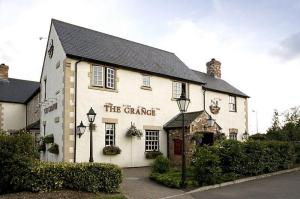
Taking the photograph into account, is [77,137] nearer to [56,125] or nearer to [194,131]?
[56,125]

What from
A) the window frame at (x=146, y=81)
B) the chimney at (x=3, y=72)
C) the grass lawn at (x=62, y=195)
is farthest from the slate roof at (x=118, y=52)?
the chimney at (x=3, y=72)

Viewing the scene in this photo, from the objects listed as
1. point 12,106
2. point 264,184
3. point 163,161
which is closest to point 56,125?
Result: point 163,161

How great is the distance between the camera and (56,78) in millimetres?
19375

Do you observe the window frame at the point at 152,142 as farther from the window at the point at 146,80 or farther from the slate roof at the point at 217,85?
the slate roof at the point at 217,85

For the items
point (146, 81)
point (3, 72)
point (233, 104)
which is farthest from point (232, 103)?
point (3, 72)

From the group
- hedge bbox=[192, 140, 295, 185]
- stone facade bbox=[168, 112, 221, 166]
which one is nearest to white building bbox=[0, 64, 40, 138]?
stone facade bbox=[168, 112, 221, 166]

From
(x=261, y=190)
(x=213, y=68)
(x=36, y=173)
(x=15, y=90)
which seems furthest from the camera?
(x=15, y=90)

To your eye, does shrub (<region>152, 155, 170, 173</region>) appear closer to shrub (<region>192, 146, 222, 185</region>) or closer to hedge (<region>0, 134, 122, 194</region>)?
shrub (<region>192, 146, 222, 185</region>)

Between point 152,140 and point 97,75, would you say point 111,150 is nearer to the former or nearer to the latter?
point 152,140

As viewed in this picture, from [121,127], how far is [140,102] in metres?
2.15

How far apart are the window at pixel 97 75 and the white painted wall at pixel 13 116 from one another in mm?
17210

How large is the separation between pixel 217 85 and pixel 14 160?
64.0 feet

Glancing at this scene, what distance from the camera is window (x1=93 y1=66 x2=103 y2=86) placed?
60.7 ft

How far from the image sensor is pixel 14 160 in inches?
437
